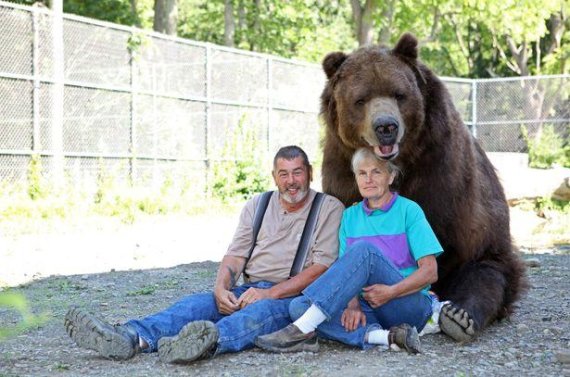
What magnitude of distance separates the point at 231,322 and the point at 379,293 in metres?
0.79

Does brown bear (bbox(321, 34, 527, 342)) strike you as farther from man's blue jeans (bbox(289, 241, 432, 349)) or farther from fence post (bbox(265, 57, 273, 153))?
fence post (bbox(265, 57, 273, 153))

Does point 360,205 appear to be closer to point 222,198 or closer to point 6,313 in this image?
point 6,313

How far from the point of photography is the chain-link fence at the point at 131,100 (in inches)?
488

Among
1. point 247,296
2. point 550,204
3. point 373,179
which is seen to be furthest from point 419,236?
point 550,204

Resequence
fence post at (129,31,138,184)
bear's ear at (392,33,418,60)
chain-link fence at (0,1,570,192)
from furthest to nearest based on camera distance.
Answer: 1. fence post at (129,31,138,184)
2. chain-link fence at (0,1,570,192)
3. bear's ear at (392,33,418,60)

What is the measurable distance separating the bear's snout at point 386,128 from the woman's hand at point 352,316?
0.93 metres

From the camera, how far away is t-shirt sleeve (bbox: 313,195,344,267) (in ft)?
15.7

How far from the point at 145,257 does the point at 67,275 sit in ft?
5.20

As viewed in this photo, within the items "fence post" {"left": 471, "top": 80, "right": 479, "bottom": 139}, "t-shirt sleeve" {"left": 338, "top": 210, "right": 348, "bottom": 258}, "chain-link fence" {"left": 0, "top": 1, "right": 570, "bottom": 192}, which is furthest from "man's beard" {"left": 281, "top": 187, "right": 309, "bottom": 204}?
"fence post" {"left": 471, "top": 80, "right": 479, "bottom": 139}

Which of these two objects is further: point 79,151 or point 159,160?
point 159,160

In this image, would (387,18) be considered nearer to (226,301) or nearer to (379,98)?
(379,98)

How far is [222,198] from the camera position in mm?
15188

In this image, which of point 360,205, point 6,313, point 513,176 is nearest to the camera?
point 360,205

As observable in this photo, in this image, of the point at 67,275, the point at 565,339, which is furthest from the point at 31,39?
the point at 565,339
